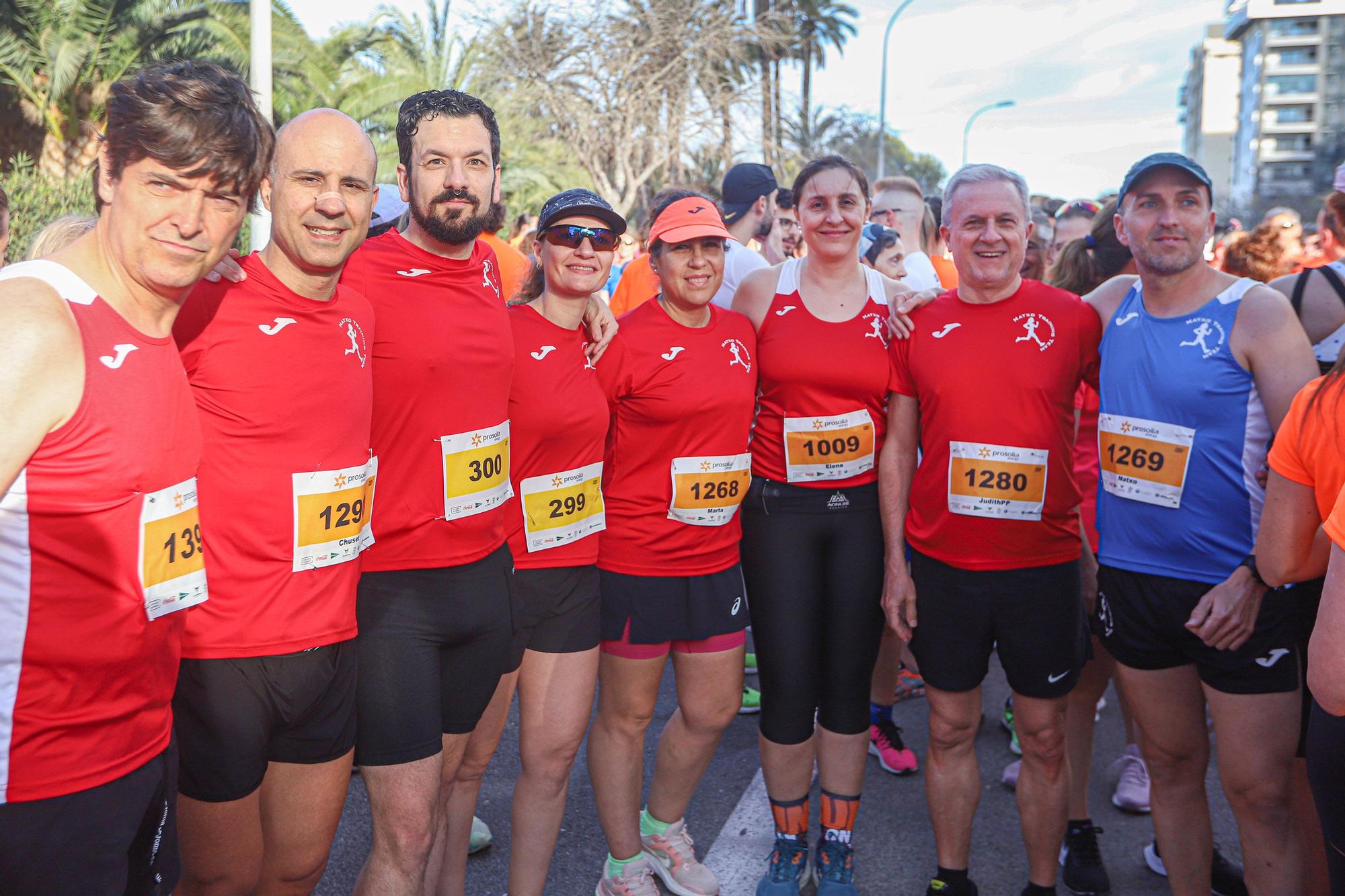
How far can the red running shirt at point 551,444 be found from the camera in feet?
9.93

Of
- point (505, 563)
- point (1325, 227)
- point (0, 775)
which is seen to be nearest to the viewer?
point (0, 775)

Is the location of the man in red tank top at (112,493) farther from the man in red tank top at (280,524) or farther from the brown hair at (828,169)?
the brown hair at (828,169)

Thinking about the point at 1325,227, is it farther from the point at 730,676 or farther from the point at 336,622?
the point at 336,622

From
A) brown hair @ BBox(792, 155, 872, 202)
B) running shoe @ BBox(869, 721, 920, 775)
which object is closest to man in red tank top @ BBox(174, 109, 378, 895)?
brown hair @ BBox(792, 155, 872, 202)

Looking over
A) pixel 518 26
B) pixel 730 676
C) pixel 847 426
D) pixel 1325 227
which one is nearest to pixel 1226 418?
pixel 1325 227

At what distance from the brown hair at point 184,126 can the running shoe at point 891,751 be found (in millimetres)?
3409

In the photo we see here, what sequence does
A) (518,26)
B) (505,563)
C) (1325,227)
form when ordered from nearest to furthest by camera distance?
(505,563)
(1325,227)
(518,26)

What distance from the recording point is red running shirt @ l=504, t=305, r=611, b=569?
119 inches

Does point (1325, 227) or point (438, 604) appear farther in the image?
point (1325, 227)

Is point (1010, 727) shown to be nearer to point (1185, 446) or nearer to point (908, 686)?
point (908, 686)

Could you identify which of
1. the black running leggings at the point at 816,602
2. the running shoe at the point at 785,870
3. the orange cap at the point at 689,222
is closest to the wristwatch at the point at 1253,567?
the black running leggings at the point at 816,602

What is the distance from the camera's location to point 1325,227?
3203mm

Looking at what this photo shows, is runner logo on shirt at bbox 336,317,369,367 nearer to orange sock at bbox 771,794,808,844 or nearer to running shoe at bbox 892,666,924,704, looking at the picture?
orange sock at bbox 771,794,808,844

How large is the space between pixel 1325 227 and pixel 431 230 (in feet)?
9.20
